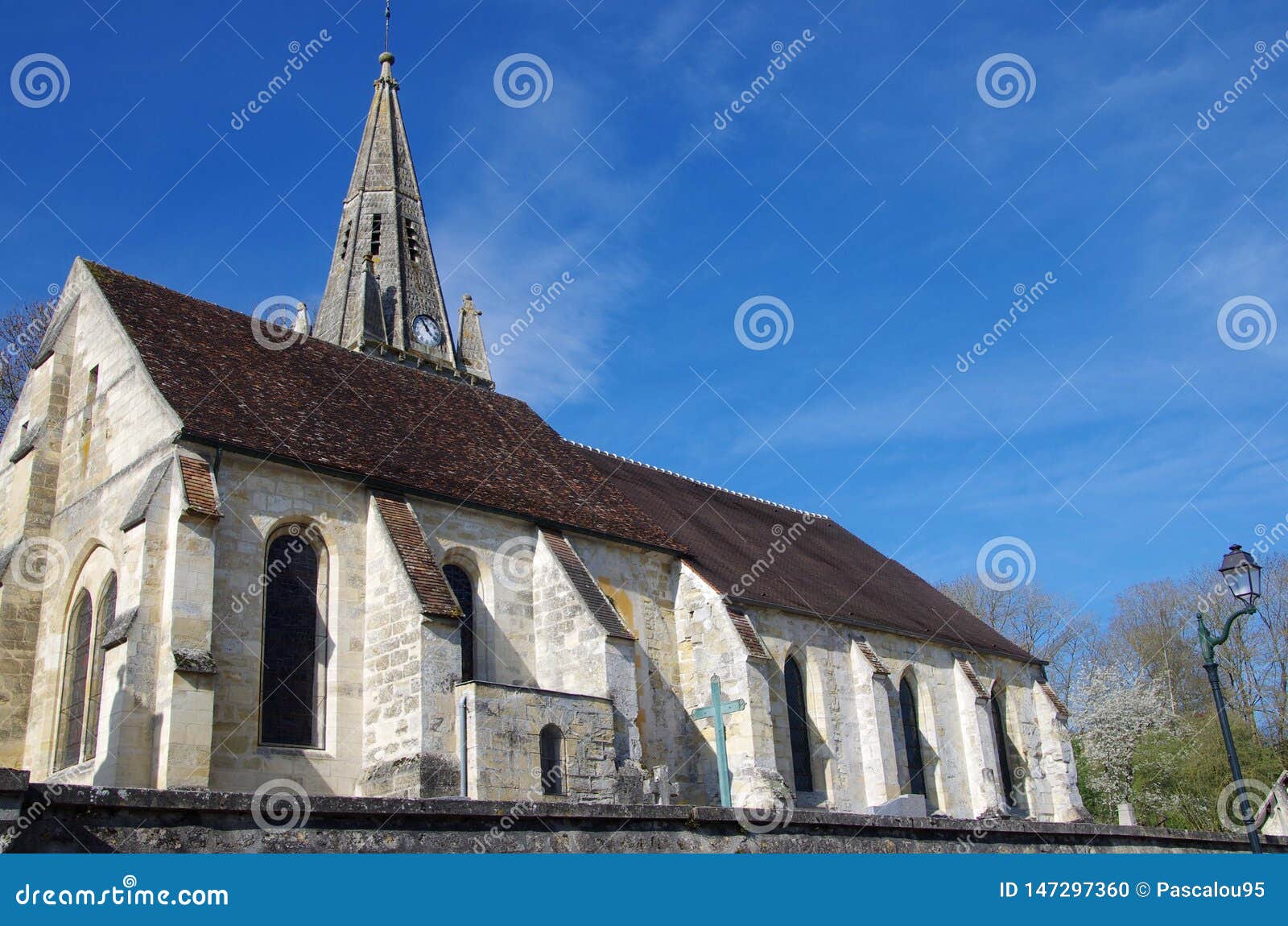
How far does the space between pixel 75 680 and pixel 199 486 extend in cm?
419

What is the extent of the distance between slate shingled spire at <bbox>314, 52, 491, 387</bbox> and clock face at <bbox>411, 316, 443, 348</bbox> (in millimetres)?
38

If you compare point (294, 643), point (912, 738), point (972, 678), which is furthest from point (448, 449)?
point (972, 678)

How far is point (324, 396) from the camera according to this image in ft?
66.7

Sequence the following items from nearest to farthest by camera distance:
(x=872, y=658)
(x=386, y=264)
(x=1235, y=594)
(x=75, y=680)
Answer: (x=1235, y=594) → (x=75, y=680) → (x=872, y=658) → (x=386, y=264)

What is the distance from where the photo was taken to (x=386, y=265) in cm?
4053

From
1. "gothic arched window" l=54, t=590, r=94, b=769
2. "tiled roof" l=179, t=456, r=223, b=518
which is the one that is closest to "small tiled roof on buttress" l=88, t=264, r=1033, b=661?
"tiled roof" l=179, t=456, r=223, b=518

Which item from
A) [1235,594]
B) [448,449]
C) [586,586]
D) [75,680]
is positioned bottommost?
[1235,594]

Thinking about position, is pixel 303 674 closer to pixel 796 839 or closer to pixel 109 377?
pixel 109 377

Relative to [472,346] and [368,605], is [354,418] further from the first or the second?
[472,346]

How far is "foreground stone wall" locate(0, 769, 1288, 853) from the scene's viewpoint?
6719mm

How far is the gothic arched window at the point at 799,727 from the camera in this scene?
79.4 ft

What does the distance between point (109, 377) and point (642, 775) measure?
10766 mm

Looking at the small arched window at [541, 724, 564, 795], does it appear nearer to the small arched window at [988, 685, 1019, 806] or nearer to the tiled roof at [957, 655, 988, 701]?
the tiled roof at [957, 655, 988, 701]

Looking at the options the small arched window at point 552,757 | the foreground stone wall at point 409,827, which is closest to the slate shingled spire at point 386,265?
the small arched window at point 552,757
